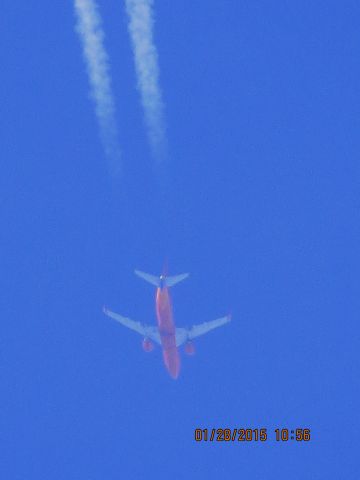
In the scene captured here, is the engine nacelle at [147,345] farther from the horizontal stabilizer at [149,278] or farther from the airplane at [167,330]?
the horizontal stabilizer at [149,278]

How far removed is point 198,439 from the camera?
76750 mm

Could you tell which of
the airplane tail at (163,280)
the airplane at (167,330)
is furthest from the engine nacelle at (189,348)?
the airplane tail at (163,280)

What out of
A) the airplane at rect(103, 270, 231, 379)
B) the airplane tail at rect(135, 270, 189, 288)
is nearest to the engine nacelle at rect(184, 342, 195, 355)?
the airplane at rect(103, 270, 231, 379)

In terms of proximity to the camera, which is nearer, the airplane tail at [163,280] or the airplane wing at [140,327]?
the airplane tail at [163,280]

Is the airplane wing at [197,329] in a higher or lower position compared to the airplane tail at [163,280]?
higher

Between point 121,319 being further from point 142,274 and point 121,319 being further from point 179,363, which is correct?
point 142,274

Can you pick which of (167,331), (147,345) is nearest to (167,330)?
(167,331)

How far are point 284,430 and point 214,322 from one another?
36.7ft

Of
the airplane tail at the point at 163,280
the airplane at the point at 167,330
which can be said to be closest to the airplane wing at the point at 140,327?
the airplane at the point at 167,330

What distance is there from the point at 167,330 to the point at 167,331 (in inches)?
3.9

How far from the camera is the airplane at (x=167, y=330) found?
67.8m

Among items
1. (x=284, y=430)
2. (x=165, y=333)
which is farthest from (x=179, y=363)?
(x=284, y=430)

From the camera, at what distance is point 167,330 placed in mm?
71000

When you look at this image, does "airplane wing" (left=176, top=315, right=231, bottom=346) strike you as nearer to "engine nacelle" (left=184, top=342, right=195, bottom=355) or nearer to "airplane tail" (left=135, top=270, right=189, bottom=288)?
"engine nacelle" (left=184, top=342, right=195, bottom=355)
